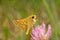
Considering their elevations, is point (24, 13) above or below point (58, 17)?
above

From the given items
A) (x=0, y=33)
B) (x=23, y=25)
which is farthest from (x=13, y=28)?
(x=23, y=25)

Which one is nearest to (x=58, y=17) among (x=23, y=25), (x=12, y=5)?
(x=12, y=5)

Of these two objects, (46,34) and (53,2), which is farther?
(53,2)

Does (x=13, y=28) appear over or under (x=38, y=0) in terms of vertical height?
under

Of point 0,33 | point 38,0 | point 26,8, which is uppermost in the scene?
point 26,8

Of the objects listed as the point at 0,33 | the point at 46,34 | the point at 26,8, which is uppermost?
the point at 26,8

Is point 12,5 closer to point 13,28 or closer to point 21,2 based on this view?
point 21,2

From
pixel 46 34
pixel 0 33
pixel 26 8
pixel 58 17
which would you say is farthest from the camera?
pixel 26 8

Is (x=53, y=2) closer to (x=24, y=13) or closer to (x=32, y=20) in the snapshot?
(x=24, y=13)

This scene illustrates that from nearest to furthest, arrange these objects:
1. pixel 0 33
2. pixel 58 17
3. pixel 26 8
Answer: pixel 0 33 < pixel 58 17 < pixel 26 8

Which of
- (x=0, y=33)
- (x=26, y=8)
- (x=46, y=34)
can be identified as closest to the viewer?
(x=46, y=34)
